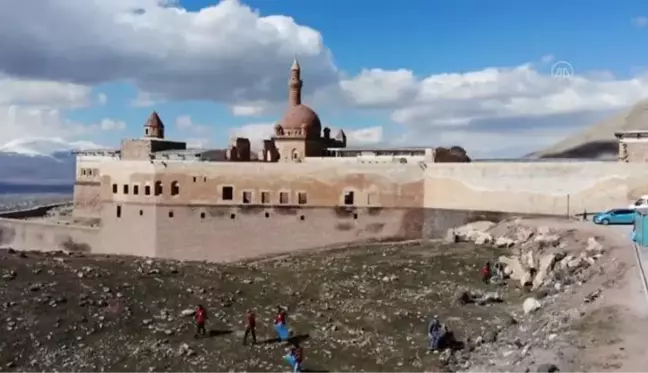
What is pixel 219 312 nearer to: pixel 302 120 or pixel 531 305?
pixel 531 305

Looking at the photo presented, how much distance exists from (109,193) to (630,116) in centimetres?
4943

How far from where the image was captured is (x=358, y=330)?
16.6m

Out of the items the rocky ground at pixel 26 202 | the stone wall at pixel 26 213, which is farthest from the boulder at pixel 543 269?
the rocky ground at pixel 26 202

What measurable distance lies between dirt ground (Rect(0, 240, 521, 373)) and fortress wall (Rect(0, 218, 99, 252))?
13.4 m

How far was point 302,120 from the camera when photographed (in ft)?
138

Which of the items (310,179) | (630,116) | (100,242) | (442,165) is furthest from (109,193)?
(630,116)

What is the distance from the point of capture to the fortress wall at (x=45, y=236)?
116 ft

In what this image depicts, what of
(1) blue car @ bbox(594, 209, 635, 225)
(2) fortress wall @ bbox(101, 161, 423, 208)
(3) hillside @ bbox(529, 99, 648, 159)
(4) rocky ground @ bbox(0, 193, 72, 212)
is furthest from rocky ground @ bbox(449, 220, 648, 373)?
(4) rocky ground @ bbox(0, 193, 72, 212)

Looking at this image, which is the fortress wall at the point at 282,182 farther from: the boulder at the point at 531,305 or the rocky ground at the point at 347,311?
the boulder at the point at 531,305

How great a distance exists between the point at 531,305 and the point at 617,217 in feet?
25.9

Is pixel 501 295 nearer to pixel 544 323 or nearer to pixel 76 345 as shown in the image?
pixel 544 323

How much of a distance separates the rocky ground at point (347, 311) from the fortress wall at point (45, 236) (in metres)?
13.0

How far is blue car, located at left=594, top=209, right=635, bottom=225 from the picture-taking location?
23.1 meters

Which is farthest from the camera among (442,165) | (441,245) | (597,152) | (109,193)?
(597,152)
